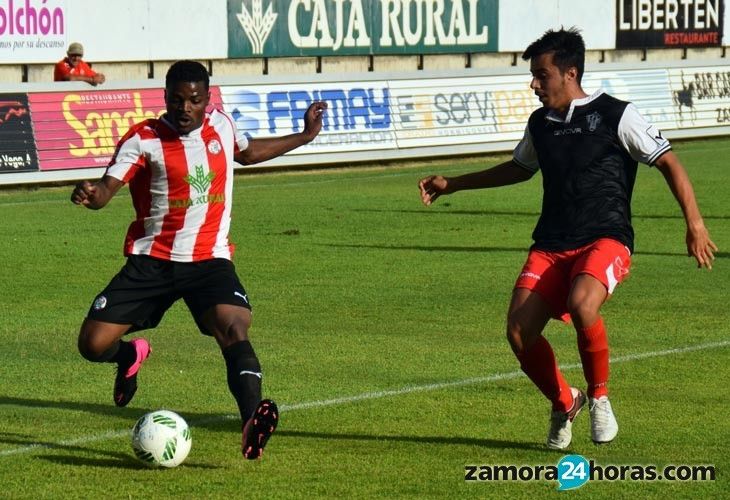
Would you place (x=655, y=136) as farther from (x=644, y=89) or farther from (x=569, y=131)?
(x=644, y=89)

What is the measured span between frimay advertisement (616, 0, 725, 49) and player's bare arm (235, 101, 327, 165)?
31607 millimetres

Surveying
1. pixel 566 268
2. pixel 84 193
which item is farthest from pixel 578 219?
pixel 84 193

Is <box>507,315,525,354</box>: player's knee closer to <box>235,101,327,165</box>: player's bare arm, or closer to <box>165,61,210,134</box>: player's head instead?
<box>235,101,327,165</box>: player's bare arm

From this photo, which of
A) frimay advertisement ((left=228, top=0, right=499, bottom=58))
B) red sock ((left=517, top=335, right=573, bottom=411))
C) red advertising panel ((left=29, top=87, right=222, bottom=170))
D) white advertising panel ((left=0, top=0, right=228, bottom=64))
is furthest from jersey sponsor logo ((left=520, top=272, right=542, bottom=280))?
frimay advertisement ((left=228, top=0, right=499, bottom=58))

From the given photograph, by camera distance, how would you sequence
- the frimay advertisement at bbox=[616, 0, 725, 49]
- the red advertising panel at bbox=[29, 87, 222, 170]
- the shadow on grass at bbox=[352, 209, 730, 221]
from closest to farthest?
the shadow on grass at bbox=[352, 209, 730, 221], the red advertising panel at bbox=[29, 87, 222, 170], the frimay advertisement at bbox=[616, 0, 725, 49]

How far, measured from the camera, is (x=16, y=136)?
21484 mm

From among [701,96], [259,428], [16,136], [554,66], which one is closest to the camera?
[259,428]

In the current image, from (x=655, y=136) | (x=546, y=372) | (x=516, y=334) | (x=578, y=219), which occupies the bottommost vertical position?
(x=546, y=372)

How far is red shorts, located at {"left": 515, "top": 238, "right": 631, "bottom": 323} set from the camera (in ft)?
25.6

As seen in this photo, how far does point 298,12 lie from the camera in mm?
33469

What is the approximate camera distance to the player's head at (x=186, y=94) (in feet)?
25.8

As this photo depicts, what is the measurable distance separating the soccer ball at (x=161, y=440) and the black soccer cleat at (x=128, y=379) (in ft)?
3.95

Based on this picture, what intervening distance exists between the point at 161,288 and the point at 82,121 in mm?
14697

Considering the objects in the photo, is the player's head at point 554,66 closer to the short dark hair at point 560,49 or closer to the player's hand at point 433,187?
the short dark hair at point 560,49
